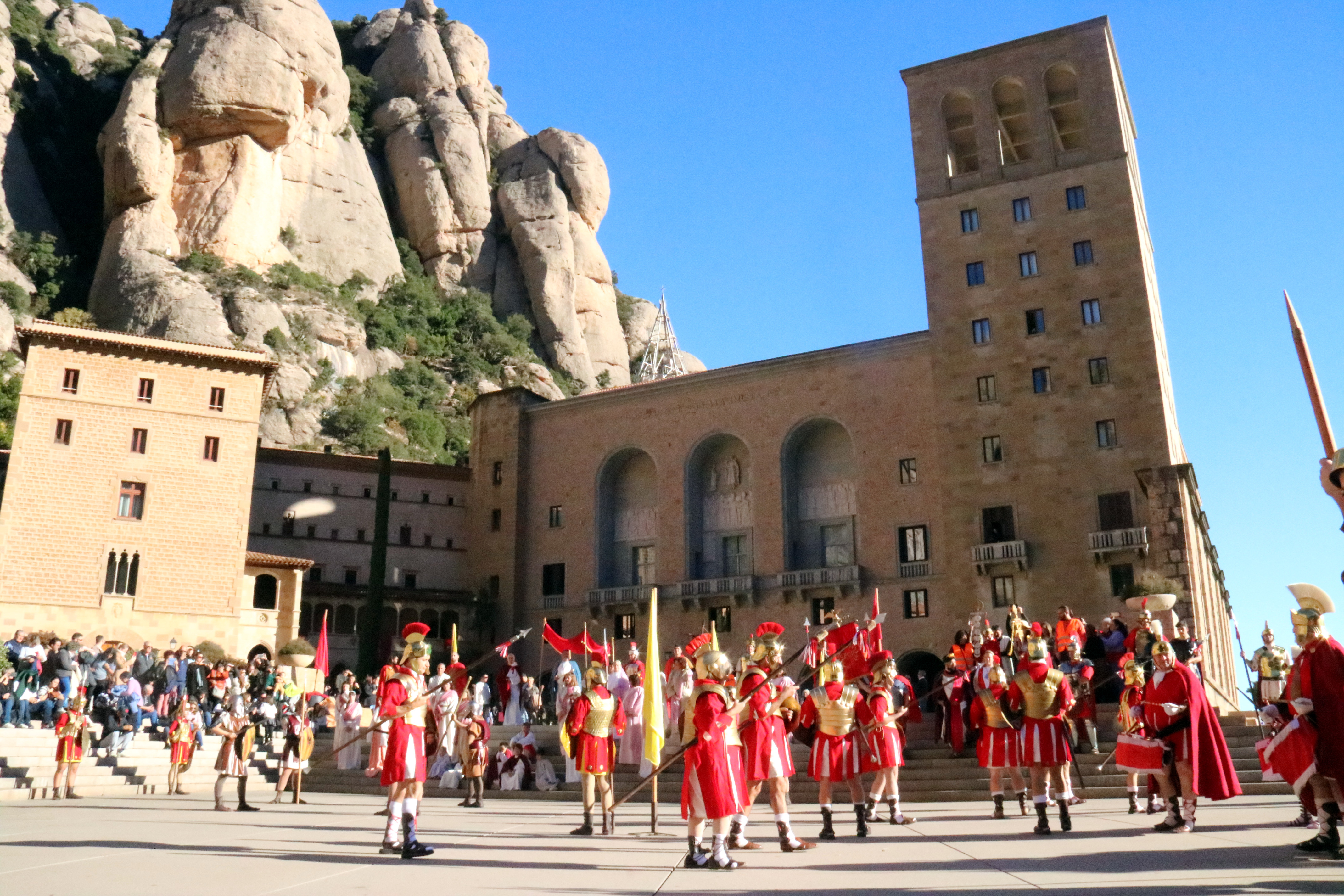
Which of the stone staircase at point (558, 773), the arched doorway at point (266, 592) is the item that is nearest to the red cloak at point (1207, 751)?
the stone staircase at point (558, 773)

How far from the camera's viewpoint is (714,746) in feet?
29.5

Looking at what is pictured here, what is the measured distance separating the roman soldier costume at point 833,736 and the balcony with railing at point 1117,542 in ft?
83.7

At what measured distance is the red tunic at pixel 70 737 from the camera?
17.3m

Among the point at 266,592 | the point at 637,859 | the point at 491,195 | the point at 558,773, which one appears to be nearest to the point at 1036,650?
the point at 637,859

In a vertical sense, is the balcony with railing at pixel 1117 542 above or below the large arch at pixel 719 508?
below

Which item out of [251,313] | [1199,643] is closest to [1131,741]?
[1199,643]

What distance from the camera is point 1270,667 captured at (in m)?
11.0

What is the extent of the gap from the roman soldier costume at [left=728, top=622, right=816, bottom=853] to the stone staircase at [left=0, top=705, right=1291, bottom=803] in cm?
633

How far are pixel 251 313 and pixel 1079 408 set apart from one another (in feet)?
158

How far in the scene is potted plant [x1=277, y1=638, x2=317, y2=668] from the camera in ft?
132

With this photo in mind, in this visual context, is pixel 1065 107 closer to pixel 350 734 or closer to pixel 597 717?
pixel 350 734

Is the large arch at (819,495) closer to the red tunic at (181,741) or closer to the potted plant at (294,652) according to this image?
the potted plant at (294,652)

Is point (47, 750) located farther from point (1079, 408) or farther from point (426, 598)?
point (1079, 408)

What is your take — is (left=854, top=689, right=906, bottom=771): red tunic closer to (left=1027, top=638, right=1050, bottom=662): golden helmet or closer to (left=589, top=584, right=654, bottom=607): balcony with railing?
(left=1027, top=638, right=1050, bottom=662): golden helmet
